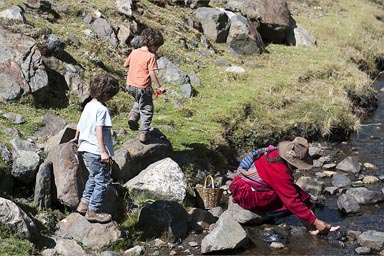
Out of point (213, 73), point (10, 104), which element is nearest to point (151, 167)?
point (10, 104)

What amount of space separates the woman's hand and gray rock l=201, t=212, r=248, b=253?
40.1 inches

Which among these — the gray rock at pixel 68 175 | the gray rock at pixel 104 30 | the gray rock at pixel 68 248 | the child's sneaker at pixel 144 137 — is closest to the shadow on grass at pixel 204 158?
the child's sneaker at pixel 144 137

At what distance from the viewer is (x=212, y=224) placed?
8.00 m

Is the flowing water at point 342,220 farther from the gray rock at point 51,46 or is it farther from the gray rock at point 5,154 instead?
the gray rock at point 51,46

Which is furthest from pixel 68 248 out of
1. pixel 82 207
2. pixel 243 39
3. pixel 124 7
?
pixel 243 39

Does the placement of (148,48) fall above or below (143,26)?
above

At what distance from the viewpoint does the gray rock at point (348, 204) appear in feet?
28.6

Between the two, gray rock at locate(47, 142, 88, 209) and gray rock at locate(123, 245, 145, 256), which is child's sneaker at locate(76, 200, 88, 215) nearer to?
gray rock at locate(47, 142, 88, 209)

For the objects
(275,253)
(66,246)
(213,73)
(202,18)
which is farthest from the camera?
(202,18)

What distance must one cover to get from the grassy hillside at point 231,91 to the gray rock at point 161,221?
225 centimetres

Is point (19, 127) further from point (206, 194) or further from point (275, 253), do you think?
point (275, 253)

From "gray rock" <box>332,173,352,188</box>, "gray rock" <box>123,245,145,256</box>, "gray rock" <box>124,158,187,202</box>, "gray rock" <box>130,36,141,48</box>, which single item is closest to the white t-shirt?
"gray rock" <box>123,245,145,256</box>

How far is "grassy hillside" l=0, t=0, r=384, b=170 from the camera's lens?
10695 millimetres

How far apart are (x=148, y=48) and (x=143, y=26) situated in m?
7.11
